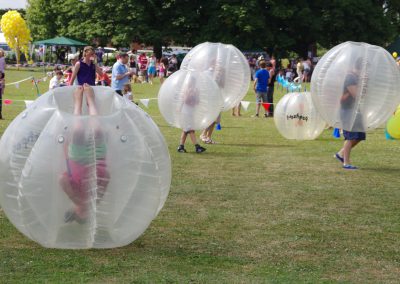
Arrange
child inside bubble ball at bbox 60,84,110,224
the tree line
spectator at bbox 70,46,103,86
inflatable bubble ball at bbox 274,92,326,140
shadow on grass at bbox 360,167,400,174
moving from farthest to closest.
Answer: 1. the tree line
2. inflatable bubble ball at bbox 274,92,326,140
3. spectator at bbox 70,46,103,86
4. shadow on grass at bbox 360,167,400,174
5. child inside bubble ball at bbox 60,84,110,224

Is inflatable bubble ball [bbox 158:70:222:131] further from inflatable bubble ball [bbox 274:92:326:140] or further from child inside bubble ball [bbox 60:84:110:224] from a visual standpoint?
child inside bubble ball [bbox 60:84:110:224]

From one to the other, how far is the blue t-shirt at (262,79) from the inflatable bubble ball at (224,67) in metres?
5.71

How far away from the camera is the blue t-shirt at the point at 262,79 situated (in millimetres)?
21462

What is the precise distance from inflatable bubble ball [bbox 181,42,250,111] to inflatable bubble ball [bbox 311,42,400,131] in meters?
4.62

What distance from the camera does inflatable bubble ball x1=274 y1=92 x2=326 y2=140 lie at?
594 inches

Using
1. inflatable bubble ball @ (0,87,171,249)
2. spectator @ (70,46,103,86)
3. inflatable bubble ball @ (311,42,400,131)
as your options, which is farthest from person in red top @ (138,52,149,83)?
inflatable bubble ball @ (0,87,171,249)

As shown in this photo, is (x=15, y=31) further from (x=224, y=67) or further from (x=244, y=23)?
(x=224, y=67)

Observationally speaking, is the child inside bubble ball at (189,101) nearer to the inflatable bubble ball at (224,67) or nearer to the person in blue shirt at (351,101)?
the inflatable bubble ball at (224,67)

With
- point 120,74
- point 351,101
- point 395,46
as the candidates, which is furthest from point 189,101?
point 395,46

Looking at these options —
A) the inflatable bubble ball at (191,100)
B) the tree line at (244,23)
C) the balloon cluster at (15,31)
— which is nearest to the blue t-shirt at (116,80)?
the inflatable bubble ball at (191,100)

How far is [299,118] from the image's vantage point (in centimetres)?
1530

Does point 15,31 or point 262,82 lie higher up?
point 262,82

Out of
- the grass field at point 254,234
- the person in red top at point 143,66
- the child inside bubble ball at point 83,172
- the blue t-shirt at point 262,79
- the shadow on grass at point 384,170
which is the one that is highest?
the child inside bubble ball at point 83,172

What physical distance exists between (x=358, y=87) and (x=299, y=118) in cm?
471
